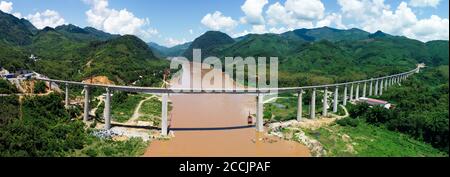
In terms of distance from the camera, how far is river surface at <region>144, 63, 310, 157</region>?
32062 millimetres

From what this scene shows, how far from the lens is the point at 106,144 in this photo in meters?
33.2

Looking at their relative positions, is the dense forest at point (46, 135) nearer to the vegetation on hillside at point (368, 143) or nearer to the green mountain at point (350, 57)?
the vegetation on hillside at point (368, 143)

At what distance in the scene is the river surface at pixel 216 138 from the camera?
32.1 m

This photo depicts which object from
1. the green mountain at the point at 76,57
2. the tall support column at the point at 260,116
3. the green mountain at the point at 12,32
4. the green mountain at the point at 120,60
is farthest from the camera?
the green mountain at the point at 12,32

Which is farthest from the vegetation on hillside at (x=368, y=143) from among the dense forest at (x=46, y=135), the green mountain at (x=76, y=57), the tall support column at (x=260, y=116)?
the green mountain at (x=76, y=57)

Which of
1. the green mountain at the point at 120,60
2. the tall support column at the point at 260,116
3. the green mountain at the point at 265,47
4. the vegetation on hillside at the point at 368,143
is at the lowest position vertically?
the vegetation on hillside at the point at 368,143

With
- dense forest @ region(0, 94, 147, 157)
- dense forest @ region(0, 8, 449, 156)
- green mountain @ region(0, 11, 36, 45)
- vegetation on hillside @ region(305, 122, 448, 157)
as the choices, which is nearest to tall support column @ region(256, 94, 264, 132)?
vegetation on hillside @ region(305, 122, 448, 157)

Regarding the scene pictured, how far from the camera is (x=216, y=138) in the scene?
120ft

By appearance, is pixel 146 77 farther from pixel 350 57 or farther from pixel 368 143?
pixel 350 57

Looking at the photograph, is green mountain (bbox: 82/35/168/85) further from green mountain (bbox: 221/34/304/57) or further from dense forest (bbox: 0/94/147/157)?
green mountain (bbox: 221/34/304/57)
